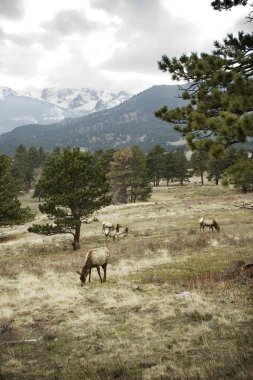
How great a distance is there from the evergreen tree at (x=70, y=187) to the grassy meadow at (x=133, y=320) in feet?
26.1

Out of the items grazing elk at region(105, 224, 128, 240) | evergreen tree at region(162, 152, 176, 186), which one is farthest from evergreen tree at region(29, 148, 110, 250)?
evergreen tree at region(162, 152, 176, 186)

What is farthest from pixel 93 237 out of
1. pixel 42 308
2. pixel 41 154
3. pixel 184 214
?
pixel 41 154

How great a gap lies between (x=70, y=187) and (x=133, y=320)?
23352 mm

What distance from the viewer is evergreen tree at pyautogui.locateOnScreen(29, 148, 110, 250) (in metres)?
34.1

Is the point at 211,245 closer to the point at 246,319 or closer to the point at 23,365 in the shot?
the point at 246,319

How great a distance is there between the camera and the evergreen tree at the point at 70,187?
112 ft

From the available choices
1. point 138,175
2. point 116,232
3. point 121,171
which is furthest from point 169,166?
point 116,232

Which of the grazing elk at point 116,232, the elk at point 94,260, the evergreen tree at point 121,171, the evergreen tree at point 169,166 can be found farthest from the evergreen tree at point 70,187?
the evergreen tree at point 169,166

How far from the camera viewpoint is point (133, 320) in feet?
41.9

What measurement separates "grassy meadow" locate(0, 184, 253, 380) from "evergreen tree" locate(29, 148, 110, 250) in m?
7.96

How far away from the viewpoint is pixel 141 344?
1074 centimetres

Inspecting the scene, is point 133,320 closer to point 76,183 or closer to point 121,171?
point 76,183

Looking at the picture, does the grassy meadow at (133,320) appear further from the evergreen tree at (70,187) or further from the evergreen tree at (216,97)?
the evergreen tree at (70,187)

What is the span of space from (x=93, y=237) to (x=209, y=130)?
33.3 meters
